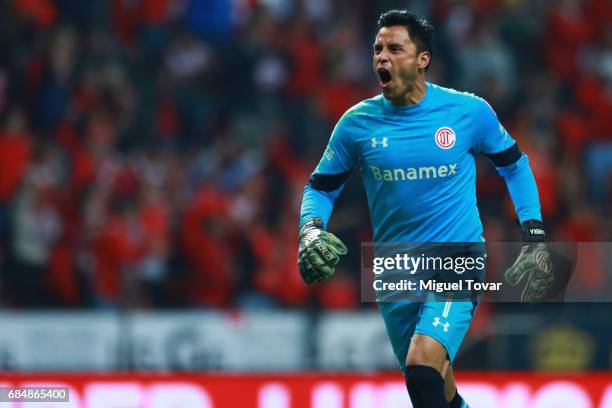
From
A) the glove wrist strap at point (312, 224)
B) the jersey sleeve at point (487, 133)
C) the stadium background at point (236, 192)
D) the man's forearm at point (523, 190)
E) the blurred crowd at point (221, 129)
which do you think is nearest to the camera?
the glove wrist strap at point (312, 224)

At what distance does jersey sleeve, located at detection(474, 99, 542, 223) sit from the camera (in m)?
6.18

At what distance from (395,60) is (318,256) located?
3.15 feet

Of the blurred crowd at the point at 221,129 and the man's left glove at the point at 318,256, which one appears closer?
the man's left glove at the point at 318,256

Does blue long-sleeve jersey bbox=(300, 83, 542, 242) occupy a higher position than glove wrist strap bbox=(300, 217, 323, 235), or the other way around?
blue long-sleeve jersey bbox=(300, 83, 542, 242)

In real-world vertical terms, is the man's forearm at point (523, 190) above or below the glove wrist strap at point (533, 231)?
above

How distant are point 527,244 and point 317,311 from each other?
408 centimetres

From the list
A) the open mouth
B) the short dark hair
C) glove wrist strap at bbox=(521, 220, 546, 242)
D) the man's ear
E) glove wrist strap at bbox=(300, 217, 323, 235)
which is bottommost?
glove wrist strap at bbox=(521, 220, 546, 242)

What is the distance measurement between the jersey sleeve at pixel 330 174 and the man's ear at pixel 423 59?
16.9 inches

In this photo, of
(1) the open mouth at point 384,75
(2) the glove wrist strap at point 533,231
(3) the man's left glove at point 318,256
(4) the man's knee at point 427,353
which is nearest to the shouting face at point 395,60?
(1) the open mouth at point 384,75

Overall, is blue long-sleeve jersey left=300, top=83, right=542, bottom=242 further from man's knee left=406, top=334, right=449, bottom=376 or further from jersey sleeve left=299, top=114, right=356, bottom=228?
man's knee left=406, top=334, right=449, bottom=376

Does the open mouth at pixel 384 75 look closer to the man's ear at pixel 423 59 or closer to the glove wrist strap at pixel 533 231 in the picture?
the man's ear at pixel 423 59

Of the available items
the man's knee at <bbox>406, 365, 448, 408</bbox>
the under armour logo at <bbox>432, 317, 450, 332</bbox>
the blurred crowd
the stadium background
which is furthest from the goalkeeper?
the blurred crowd

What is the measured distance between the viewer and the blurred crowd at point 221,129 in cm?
1061

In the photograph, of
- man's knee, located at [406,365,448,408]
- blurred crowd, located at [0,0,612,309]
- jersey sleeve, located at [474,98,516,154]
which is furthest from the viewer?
blurred crowd, located at [0,0,612,309]
